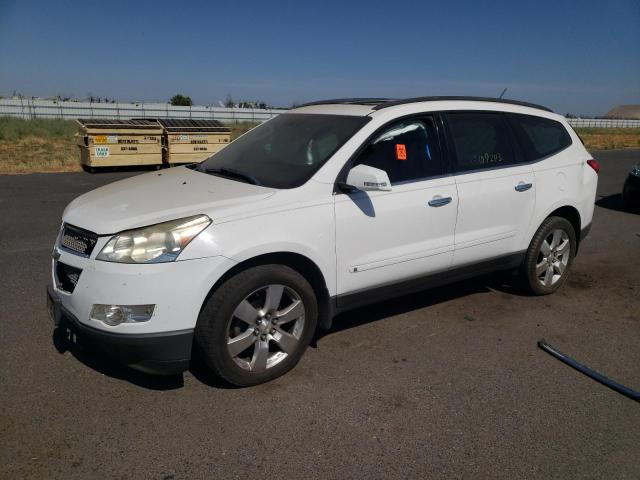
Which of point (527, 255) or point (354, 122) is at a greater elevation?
point (354, 122)

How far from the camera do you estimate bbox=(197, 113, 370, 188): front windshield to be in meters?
3.67

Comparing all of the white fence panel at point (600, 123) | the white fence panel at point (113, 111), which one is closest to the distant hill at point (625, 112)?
the white fence panel at point (600, 123)

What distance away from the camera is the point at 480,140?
4.43 metres

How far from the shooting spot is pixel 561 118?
528 centimetres

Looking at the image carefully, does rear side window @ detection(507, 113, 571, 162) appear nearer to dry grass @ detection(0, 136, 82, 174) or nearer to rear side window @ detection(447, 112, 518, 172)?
rear side window @ detection(447, 112, 518, 172)

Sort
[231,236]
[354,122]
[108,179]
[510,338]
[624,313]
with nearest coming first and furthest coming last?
[231,236] → [354,122] → [510,338] → [624,313] → [108,179]

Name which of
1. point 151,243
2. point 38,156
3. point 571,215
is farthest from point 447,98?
point 38,156

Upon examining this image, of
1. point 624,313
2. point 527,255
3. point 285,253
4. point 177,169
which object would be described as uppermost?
point 177,169

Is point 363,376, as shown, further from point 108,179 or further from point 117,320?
point 108,179

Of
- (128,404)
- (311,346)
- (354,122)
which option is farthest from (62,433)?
(354,122)

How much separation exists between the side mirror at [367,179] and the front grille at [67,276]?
1.72 m

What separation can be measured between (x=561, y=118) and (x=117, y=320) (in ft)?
14.8

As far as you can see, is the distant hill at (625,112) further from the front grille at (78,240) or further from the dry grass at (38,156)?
the front grille at (78,240)

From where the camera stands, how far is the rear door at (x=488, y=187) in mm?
4230
